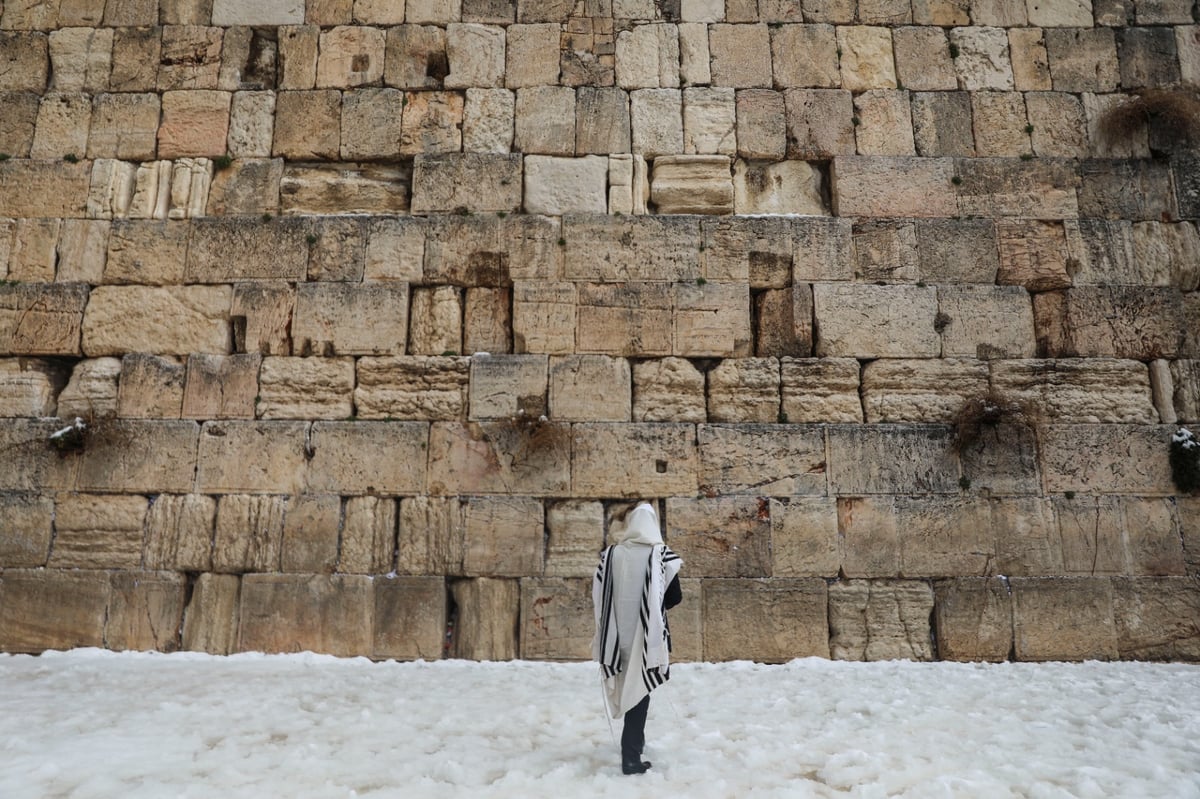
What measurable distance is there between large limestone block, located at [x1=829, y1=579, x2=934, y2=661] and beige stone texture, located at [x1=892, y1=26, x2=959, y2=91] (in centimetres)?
484

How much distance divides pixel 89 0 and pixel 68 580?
5.87 metres

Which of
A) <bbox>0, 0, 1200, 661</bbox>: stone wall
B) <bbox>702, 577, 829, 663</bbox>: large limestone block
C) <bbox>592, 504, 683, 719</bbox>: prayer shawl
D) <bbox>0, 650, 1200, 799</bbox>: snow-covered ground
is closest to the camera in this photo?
<bbox>0, 650, 1200, 799</bbox>: snow-covered ground

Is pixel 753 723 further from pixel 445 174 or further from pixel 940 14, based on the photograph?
pixel 940 14

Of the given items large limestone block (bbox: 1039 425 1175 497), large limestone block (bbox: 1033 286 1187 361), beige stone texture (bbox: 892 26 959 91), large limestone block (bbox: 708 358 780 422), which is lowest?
large limestone block (bbox: 1039 425 1175 497)

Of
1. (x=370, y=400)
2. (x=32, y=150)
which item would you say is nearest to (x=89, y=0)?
(x=32, y=150)

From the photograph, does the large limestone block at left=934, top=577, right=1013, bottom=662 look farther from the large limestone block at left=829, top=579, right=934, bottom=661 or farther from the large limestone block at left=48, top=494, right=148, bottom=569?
the large limestone block at left=48, top=494, right=148, bottom=569

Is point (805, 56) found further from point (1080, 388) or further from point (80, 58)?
point (80, 58)

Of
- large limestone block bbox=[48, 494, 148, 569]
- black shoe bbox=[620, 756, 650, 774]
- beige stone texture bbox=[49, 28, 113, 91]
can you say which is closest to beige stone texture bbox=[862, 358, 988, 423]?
black shoe bbox=[620, 756, 650, 774]

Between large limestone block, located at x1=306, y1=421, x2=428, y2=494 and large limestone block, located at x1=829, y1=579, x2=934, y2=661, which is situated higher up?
large limestone block, located at x1=306, y1=421, x2=428, y2=494

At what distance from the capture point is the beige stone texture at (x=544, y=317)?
6988 millimetres

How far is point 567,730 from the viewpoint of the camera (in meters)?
4.58

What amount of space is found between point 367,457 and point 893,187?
5.47 metres

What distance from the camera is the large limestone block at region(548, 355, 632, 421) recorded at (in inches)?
269

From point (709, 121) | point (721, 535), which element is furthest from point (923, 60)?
point (721, 535)
